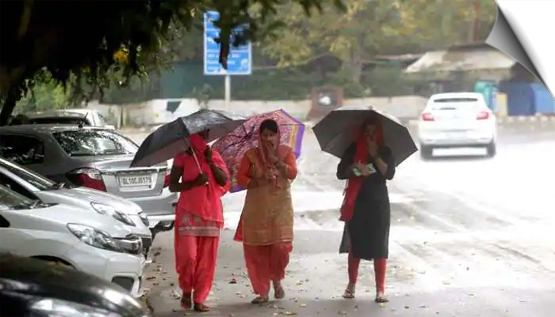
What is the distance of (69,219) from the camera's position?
23.9 ft

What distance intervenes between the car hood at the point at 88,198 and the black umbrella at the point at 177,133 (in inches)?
26.6

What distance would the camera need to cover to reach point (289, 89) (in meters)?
33.7

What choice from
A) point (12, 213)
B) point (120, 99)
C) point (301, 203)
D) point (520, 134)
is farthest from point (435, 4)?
point (12, 213)

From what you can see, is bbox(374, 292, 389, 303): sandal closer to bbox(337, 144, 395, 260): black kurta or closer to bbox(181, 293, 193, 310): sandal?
bbox(337, 144, 395, 260): black kurta

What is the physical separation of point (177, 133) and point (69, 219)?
4.26ft

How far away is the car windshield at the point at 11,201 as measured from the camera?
7369 millimetres

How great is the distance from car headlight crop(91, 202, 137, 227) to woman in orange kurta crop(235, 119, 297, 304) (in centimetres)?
110

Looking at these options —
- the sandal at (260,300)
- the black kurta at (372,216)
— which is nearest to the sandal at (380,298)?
the black kurta at (372,216)

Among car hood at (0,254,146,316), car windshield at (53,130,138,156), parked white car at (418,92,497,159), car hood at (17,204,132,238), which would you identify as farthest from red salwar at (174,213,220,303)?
parked white car at (418,92,497,159)

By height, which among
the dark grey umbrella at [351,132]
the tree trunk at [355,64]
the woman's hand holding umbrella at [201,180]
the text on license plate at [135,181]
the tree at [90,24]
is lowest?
the text on license plate at [135,181]

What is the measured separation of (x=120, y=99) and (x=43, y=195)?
59.7 ft

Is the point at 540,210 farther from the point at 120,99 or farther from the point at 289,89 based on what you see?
the point at 289,89

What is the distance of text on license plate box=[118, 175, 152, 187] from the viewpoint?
11008mm

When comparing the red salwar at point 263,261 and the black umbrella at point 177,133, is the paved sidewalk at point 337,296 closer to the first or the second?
the red salwar at point 263,261
